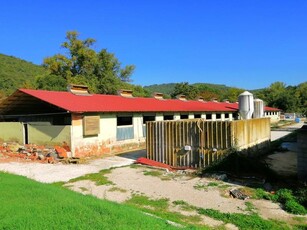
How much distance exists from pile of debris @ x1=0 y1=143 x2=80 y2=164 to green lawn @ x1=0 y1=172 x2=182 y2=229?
27.9 ft

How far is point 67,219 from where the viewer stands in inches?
202

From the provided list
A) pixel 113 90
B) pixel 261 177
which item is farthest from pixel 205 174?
pixel 113 90

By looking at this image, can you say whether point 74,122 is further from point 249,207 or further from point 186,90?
point 186,90

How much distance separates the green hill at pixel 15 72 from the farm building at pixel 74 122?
36378mm

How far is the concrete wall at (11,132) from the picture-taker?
18.8 metres

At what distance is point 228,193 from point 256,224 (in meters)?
2.48

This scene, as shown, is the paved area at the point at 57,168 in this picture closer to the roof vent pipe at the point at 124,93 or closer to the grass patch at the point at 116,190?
the grass patch at the point at 116,190

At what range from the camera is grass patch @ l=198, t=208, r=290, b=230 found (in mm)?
6208

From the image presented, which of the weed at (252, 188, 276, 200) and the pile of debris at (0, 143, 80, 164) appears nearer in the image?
the weed at (252, 188, 276, 200)

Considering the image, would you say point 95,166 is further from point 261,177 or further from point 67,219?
point 67,219

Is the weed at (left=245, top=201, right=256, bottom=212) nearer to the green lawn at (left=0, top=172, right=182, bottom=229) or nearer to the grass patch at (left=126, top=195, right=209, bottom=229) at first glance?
the grass patch at (left=126, top=195, right=209, bottom=229)

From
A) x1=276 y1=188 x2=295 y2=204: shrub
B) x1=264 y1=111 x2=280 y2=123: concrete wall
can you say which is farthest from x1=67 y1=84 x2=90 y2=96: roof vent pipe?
x1=264 y1=111 x2=280 y2=123: concrete wall

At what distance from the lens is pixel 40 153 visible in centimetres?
1577

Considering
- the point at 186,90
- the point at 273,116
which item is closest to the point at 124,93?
the point at 273,116
